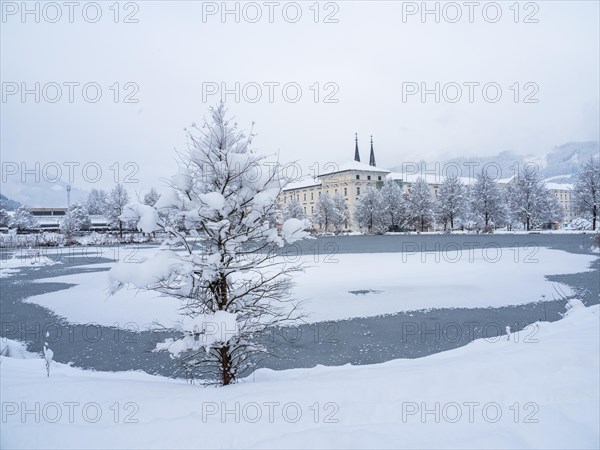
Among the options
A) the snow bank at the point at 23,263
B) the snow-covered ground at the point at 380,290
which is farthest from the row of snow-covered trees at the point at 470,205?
the snow-covered ground at the point at 380,290

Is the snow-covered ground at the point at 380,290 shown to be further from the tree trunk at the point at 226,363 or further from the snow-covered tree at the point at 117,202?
the snow-covered tree at the point at 117,202

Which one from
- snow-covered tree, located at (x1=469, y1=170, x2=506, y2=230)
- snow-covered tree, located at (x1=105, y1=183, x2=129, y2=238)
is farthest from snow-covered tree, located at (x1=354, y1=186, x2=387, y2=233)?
snow-covered tree, located at (x1=105, y1=183, x2=129, y2=238)

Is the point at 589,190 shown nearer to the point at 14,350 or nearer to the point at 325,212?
the point at 325,212

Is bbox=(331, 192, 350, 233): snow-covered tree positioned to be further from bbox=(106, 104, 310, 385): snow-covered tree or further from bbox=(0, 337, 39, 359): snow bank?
bbox=(106, 104, 310, 385): snow-covered tree

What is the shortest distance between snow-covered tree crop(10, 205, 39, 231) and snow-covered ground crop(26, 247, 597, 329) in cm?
7489

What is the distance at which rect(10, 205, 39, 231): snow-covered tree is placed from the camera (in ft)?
277

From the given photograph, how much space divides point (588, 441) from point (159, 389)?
5.73 metres

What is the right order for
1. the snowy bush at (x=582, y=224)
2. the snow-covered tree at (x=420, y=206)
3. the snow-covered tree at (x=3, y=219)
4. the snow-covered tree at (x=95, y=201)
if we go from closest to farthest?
the snowy bush at (x=582, y=224)
the snow-covered tree at (x=420, y=206)
the snow-covered tree at (x=3, y=219)
the snow-covered tree at (x=95, y=201)

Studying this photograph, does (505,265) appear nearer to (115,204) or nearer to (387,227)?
(387,227)

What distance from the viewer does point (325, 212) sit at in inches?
3477

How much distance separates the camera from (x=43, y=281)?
24.7 m

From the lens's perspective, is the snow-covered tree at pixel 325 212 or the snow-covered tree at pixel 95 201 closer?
the snow-covered tree at pixel 325 212

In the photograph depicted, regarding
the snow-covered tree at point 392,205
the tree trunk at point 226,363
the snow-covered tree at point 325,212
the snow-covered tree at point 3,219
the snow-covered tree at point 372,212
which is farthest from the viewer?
the snow-covered tree at point 325,212

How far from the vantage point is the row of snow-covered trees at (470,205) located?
7250 cm
